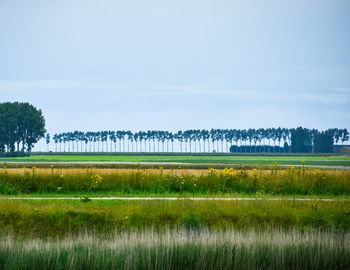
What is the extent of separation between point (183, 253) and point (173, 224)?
3.46 metres

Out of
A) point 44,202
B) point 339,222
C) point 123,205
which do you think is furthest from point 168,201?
point 339,222

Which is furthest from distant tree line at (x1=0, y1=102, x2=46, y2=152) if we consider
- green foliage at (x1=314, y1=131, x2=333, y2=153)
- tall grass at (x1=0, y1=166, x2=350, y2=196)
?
green foliage at (x1=314, y1=131, x2=333, y2=153)

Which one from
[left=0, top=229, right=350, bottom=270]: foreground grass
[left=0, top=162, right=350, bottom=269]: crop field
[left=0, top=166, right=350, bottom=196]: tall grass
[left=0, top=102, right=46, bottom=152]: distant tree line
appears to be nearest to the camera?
[left=0, top=229, right=350, bottom=270]: foreground grass

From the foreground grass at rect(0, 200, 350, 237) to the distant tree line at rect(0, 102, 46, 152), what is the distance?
4103 inches

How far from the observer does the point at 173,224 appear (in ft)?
45.1

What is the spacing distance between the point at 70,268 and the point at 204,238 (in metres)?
3.49

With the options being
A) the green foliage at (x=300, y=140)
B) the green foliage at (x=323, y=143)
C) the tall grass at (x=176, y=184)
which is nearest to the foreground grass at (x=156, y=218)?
the tall grass at (x=176, y=184)

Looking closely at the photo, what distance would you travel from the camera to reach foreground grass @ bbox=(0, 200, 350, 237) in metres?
13.7

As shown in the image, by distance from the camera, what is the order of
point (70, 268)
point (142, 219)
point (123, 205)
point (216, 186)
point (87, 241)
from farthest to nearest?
point (216, 186) < point (123, 205) < point (142, 219) < point (87, 241) < point (70, 268)

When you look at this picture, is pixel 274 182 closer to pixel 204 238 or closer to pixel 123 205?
pixel 123 205

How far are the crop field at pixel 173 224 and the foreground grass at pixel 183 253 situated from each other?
2 centimetres

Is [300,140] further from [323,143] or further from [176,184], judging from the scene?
[176,184]

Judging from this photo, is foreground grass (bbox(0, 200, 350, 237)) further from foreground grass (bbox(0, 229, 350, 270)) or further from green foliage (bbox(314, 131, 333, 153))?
green foliage (bbox(314, 131, 333, 153))

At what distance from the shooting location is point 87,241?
36.5 ft
